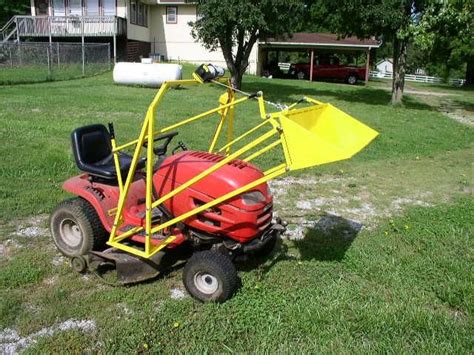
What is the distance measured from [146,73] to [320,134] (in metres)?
16.0

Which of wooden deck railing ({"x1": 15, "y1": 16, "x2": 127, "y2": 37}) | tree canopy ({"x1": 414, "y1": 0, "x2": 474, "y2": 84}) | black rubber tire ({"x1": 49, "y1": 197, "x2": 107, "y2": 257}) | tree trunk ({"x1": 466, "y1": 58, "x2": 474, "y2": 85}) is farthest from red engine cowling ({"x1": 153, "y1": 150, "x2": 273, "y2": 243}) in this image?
tree trunk ({"x1": 466, "y1": 58, "x2": 474, "y2": 85})

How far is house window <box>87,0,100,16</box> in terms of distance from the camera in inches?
1134

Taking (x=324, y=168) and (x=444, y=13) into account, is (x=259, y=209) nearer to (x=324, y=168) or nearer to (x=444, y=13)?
(x=324, y=168)

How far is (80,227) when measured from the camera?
4.19 metres

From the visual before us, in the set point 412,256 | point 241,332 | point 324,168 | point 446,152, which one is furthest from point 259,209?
point 446,152

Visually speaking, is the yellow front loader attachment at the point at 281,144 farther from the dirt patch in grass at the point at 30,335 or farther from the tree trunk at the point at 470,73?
the tree trunk at the point at 470,73

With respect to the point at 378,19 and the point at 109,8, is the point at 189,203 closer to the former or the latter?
the point at 378,19

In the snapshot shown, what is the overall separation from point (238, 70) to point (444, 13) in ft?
25.2

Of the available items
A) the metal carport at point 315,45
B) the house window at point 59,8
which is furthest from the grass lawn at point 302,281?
the metal carport at point 315,45

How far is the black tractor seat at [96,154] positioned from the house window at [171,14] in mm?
29742

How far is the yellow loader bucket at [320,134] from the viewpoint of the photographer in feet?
10.5

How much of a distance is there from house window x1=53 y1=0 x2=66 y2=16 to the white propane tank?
12464mm

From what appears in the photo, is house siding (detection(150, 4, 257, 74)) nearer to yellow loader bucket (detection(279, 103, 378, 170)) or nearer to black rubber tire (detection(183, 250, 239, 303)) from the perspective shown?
yellow loader bucket (detection(279, 103, 378, 170))

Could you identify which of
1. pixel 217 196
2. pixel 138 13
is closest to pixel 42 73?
pixel 138 13
